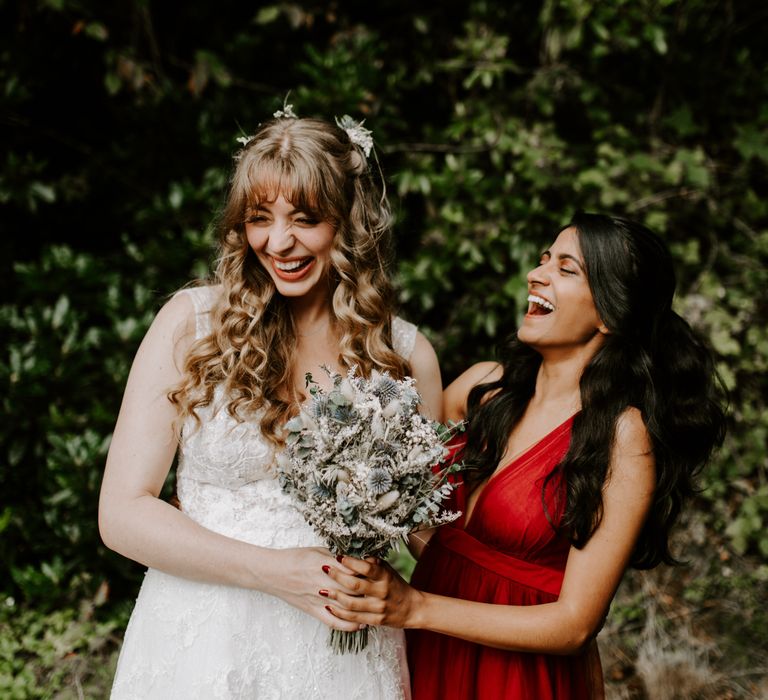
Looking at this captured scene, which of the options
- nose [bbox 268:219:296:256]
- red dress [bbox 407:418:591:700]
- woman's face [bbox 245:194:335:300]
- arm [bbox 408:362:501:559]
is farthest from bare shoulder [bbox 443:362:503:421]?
nose [bbox 268:219:296:256]

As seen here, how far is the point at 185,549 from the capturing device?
191 cm

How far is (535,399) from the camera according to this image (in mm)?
2420

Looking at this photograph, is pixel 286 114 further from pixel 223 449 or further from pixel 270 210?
pixel 223 449

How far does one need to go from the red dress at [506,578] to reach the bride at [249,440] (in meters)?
0.16

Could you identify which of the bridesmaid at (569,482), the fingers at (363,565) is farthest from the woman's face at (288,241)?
the fingers at (363,565)

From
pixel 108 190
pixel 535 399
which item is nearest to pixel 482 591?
pixel 535 399

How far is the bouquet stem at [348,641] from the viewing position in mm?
1915

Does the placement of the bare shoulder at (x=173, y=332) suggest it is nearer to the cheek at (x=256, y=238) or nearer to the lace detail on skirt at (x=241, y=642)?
the cheek at (x=256, y=238)

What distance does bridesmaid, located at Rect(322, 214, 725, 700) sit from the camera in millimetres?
1999

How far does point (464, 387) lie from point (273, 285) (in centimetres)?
86

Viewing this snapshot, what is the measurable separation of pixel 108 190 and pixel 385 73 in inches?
77.2

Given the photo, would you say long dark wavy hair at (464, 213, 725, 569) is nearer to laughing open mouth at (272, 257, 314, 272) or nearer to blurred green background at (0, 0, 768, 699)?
laughing open mouth at (272, 257, 314, 272)

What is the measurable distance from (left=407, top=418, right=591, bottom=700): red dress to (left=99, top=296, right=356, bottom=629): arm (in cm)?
52

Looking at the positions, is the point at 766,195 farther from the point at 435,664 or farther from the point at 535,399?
the point at 435,664
